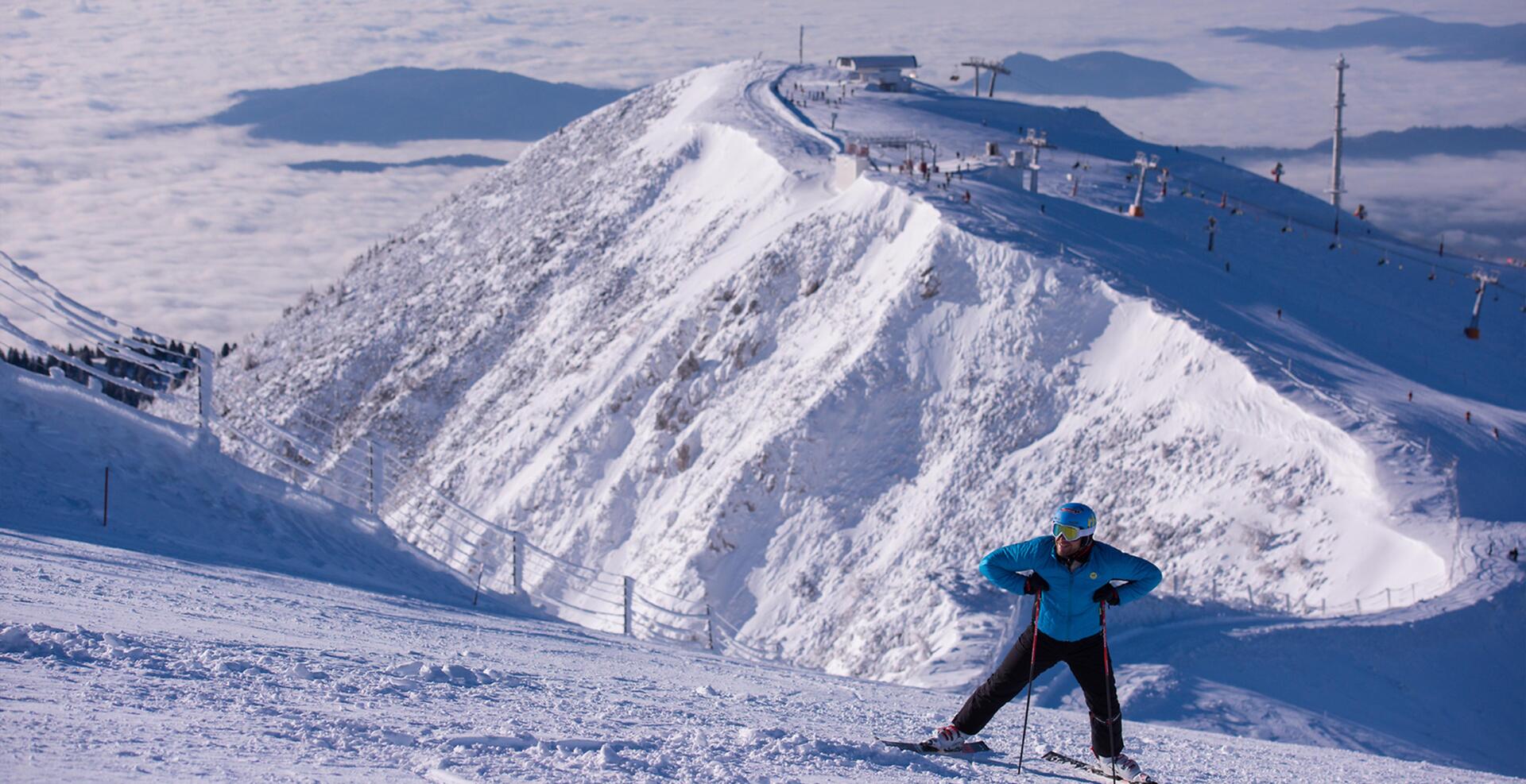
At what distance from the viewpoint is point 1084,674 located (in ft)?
31.8

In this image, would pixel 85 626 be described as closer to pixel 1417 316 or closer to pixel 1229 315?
pixel 1229 315

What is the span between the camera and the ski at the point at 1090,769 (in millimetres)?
9492

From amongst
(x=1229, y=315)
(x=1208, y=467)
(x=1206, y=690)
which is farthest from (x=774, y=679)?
(x=1229, y=315)

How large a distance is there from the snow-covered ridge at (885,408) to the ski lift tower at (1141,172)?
4.07ft

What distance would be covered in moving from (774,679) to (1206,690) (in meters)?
9.66

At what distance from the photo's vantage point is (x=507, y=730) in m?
8.65

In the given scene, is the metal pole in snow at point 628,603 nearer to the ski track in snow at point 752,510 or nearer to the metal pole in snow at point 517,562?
the metal pole in snow at point 517,562

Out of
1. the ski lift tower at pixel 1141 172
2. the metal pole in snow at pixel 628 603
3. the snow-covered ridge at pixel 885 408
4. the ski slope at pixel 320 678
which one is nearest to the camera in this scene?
the ski slope at pixel 320 678

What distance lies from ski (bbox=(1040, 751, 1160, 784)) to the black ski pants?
0.45 ft

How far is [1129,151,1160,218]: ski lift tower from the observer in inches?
2292

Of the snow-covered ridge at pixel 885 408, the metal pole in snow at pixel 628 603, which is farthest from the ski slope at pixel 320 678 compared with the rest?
the snow-covered ridge at pixel 885 408

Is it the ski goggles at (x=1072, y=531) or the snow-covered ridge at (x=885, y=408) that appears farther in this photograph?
the snow-covered ridge at (x=885, y=408)

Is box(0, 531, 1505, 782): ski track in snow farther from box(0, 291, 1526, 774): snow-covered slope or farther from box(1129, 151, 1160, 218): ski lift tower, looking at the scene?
box(1129, 151, 1160, 218): ski lift tower

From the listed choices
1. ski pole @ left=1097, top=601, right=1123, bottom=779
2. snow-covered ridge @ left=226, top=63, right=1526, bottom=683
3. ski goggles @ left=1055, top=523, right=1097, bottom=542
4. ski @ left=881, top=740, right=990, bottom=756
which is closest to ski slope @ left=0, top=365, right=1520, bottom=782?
ski @ left=881, top=740, right=990, bottom=756
